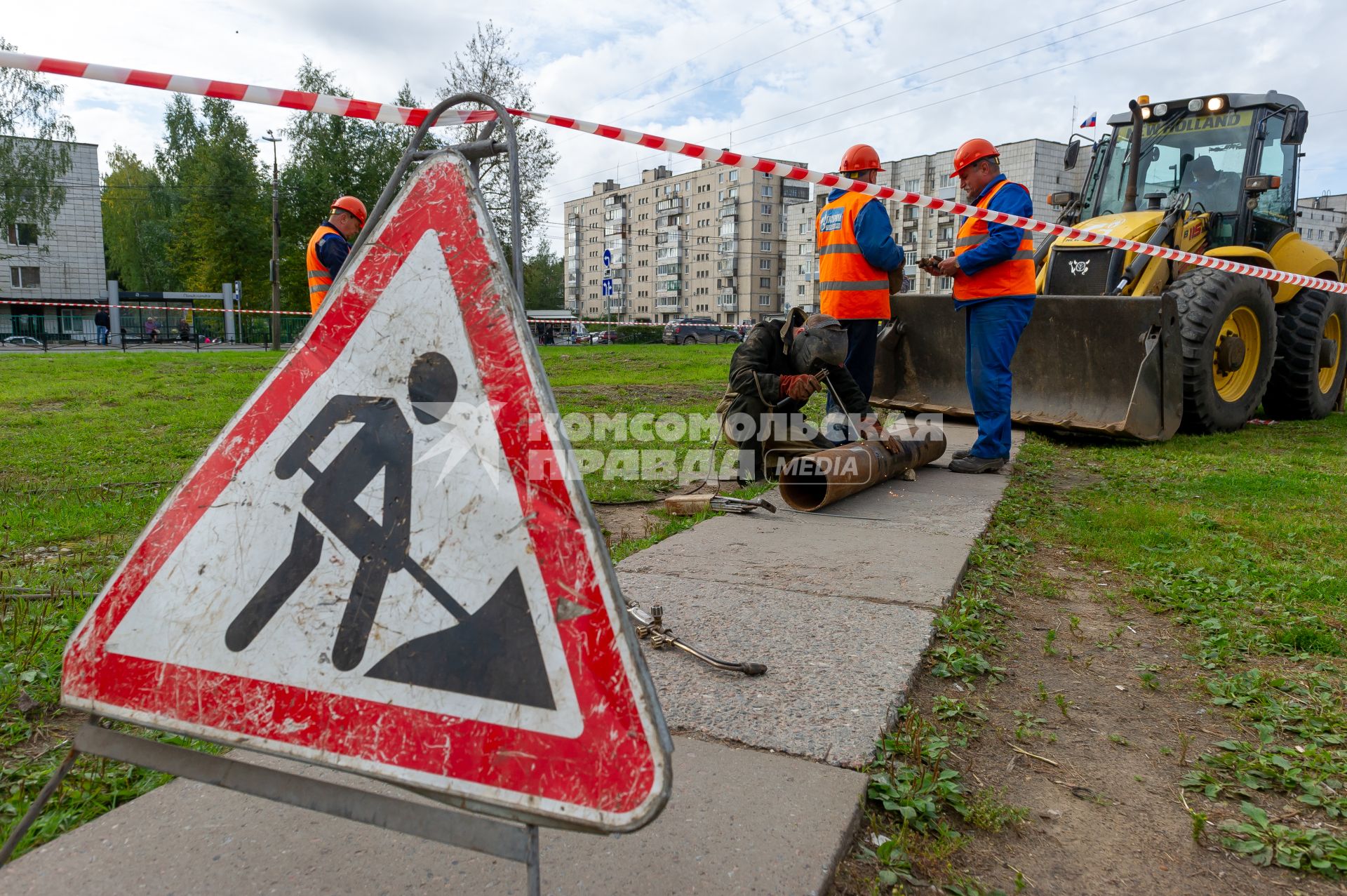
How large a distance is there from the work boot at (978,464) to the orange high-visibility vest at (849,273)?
1105mm

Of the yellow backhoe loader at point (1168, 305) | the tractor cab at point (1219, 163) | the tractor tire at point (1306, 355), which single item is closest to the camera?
the yellow backhoe loader at point (1168, 305)

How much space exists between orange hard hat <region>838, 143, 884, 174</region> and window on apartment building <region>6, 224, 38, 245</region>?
39.1m

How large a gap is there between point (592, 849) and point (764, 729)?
1.94 feet

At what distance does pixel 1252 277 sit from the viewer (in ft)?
23.1

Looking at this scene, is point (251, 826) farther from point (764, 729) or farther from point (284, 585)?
point (764, 729)

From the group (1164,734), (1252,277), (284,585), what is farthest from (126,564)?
(1252,277)

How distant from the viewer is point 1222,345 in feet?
23.4

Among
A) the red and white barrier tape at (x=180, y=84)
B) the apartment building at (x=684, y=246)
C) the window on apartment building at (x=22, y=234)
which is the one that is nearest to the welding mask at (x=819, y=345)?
the red and white barrier tape at (x=180, y=84)

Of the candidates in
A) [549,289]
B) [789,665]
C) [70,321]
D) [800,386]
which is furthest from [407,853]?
[549,289]

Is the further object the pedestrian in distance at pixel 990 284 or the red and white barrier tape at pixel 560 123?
the pedestrian in distance at pixel 990 284

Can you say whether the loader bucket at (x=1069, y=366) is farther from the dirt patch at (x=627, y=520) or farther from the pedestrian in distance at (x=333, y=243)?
the pedestrian in distance at (x=333, y=243)

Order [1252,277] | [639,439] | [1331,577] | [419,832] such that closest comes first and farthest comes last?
1. [419,832]
2. [1331,577]
3. [1252,277]
4. [639,439]

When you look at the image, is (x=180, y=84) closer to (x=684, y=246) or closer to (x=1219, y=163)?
(x=1219, y=163)

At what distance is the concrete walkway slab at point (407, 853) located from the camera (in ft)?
4.90
